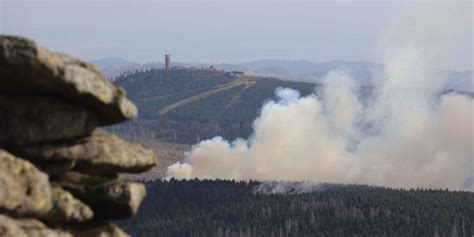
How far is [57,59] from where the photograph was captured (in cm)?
4744

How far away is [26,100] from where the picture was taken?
49.9 metres

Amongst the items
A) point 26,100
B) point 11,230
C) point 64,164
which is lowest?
point 11,230

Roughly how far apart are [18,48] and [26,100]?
474 cm

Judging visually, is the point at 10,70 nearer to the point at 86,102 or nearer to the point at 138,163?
the point at 86,102

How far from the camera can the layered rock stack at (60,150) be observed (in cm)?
4669

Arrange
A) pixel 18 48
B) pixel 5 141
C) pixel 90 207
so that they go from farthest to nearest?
pixel 90 207 → pixel 5 141 → pixel 18 48

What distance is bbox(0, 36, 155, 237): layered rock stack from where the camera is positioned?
46.7 meters

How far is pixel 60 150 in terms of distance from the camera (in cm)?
5056

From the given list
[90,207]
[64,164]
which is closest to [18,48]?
[64,164]

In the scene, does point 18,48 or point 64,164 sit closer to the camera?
point 18,48

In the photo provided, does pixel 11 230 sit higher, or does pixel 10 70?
pixel 10 70

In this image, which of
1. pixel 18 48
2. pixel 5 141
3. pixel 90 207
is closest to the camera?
pixel 18 48

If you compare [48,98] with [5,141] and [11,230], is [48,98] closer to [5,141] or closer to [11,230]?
[5,141]

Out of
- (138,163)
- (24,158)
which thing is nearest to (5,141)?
(24,158)
